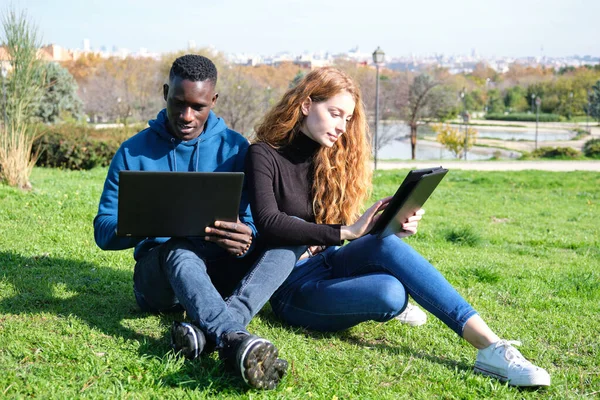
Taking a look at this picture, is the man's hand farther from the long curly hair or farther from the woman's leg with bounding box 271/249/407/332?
the long curly hair

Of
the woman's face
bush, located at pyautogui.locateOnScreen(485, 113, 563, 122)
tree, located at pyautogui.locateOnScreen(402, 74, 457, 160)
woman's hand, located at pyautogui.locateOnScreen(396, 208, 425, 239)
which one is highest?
the woman's face

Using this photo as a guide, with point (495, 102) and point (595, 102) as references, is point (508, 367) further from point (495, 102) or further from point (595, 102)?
point (495, 102)

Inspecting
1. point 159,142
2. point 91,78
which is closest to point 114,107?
point 91,78

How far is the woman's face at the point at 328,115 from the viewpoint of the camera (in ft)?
10.5

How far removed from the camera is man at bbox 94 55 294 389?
8.11ft

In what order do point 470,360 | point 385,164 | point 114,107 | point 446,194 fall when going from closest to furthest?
1. point 470,360
2. point 446,194
3. point 385,164
4. point 114,107

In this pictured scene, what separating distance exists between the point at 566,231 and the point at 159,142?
6015 mm

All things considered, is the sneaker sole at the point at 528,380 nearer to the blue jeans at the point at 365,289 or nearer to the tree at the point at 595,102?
the blue jeans at the point at 365,289

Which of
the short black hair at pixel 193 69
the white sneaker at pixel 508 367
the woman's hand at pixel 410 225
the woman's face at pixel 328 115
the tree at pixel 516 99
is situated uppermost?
the short black hair at pixel 193 69

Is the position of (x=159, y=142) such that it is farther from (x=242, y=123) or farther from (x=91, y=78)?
(x=91, y=78)

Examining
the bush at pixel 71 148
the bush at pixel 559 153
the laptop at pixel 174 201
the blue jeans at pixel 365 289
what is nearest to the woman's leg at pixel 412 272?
the blue jeans at pixel 365 289

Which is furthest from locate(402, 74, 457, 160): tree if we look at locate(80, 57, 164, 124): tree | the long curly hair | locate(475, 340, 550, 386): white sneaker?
locate(475, 340, 550, 386): white sneaker

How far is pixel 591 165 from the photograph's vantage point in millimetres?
21078

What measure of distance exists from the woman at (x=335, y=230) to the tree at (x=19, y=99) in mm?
6207
